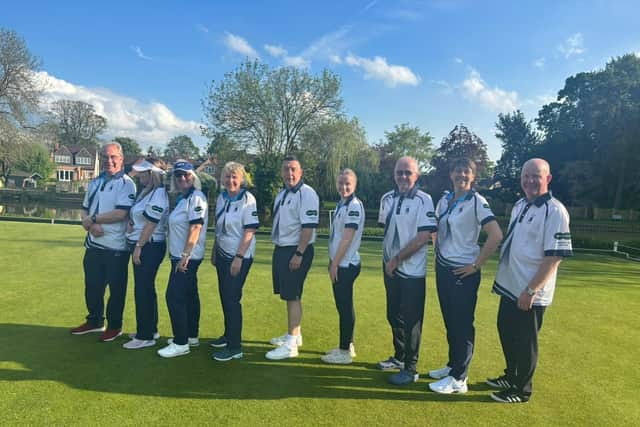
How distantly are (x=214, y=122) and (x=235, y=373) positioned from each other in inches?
1240

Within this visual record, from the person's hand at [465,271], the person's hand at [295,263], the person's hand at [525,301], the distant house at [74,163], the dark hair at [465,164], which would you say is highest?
the distant house at [74,163]

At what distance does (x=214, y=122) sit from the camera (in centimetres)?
3272

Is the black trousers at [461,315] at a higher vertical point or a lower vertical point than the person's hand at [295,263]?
lower

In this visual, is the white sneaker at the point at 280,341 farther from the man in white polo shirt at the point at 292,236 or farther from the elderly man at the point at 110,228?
the elderly man at the point at 110,228

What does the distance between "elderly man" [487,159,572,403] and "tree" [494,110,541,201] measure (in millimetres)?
41479

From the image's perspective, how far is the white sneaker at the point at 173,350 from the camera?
4.04 meters

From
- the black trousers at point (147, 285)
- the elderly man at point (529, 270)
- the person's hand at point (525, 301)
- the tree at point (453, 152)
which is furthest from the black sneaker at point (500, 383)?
the tree at point (453, 152)

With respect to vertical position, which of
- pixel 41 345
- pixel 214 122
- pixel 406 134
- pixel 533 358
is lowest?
pixel 41 345

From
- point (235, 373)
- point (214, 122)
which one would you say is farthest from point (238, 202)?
point (214, 122)

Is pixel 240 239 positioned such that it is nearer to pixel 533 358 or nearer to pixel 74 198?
pixel 533 358

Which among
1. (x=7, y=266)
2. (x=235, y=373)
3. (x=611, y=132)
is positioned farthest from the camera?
(x=611, y=132)

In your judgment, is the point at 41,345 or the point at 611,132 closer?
the point at 41,345

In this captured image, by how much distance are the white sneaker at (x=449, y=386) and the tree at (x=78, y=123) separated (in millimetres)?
85509

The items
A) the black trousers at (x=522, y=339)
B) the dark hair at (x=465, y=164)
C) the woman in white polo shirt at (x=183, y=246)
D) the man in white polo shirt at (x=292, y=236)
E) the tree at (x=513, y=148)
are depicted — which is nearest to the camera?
the black trousers at (x=522, y=339)
